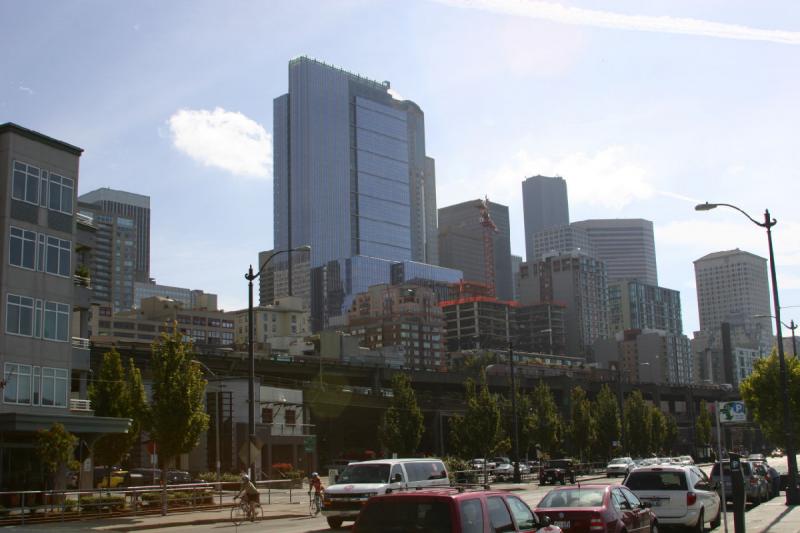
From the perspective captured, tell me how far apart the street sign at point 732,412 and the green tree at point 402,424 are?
4906cm

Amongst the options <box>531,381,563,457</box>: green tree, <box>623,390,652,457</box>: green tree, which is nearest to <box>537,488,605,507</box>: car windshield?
<box>531,381,563,457</box>: green tree

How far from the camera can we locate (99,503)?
108 ft

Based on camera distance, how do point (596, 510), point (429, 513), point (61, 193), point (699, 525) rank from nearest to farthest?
point (429, 513), point (596, 510), point (699, 525), point (61, 193)

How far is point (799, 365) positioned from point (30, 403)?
38856 mm

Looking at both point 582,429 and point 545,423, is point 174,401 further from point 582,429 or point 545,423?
point 582,429

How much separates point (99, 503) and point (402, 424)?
38.1m

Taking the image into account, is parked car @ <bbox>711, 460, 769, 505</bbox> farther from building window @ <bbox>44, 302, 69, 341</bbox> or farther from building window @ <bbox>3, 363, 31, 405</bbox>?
building window @ <bbox>44, 302, 69, 341</bbox>

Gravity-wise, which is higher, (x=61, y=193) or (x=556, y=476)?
(x=61, y=193)

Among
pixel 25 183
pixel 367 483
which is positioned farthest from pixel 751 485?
pixel 25 183

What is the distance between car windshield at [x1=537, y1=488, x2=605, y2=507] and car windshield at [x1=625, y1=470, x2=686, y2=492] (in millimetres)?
5274

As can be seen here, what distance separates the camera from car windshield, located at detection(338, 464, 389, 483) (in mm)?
28219

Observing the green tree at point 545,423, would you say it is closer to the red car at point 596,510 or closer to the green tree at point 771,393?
the green tree at point 771,393

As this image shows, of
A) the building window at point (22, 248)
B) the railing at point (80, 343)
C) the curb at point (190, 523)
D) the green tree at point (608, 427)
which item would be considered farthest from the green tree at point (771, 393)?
the green tree at point (608, 427)

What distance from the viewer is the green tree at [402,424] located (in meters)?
69.0
